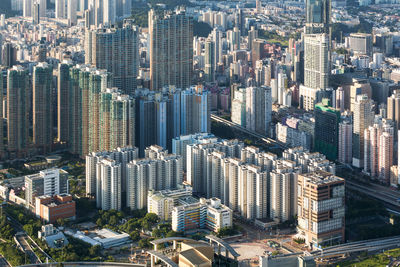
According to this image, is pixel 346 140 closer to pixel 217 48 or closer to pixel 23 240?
pixel 23 240

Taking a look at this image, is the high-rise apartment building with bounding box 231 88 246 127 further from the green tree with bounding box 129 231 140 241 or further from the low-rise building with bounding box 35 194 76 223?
the green tree with bounding box 129 231 140 241

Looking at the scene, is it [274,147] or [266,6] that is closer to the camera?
[274,147]

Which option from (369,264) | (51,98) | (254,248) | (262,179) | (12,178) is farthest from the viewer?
(51,98)

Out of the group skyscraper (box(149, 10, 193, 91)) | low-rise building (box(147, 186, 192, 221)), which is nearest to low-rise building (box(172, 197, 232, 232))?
low-rise building (box(147, 186, 192, 221))

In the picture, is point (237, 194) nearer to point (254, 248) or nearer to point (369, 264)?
point (254, 248)

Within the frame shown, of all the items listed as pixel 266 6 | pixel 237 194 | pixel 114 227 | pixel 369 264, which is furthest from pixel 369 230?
pixel 266 6

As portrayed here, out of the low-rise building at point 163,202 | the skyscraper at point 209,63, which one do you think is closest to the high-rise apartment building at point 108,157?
the low-rise building at point 163,202
